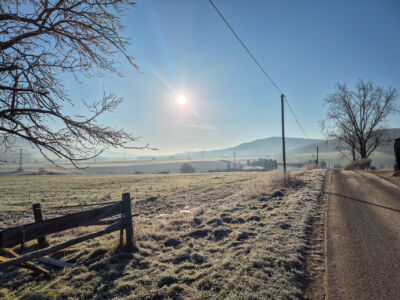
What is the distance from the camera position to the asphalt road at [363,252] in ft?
11.5

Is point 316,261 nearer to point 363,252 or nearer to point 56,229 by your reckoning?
point 363,252

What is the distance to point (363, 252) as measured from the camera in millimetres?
4723

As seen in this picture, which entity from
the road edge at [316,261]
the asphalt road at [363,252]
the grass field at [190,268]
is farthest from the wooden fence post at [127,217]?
the asphalt road at [363,252]

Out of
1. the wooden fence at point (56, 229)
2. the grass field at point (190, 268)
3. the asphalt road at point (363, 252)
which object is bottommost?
the grass field at point (190, 268)

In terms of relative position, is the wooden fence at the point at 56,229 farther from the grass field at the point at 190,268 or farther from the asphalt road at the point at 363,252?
the asphalt road at the point at 363,252

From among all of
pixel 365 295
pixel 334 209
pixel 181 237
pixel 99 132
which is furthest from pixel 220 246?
pixel 334 209

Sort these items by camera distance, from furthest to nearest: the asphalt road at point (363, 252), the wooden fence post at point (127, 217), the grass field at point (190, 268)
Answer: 1. the wooden fence post at point (127, 217)
2. the grass field at point (190, 268)
3. the asphalt road at point (363, 252)

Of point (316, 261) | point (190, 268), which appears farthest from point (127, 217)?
point (316, 261)

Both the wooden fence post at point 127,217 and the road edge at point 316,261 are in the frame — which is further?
the wooden fence post at point 127,217

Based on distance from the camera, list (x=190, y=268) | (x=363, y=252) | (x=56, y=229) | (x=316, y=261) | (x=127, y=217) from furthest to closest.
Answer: (x=127, y=217) < (x=56, y=229) < (x=190, y=268) < (x=363, y=252) < (x=316, y=261)

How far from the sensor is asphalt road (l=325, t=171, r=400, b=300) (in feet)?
11.5

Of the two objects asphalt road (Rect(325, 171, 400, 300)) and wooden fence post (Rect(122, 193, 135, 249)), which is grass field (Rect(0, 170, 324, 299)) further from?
asphalt road (Rect(325, 171, 400, 300))

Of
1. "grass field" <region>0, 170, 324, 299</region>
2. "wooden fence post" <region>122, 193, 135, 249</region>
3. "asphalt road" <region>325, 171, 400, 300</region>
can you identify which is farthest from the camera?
"wooden fence post" <region>122, 193, 135, 249</region>

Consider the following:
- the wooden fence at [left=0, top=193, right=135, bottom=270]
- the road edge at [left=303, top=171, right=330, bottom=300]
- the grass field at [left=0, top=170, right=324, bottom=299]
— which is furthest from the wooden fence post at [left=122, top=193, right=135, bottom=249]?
the road edge at [left=303, top=171, right=330, bottom=300]
